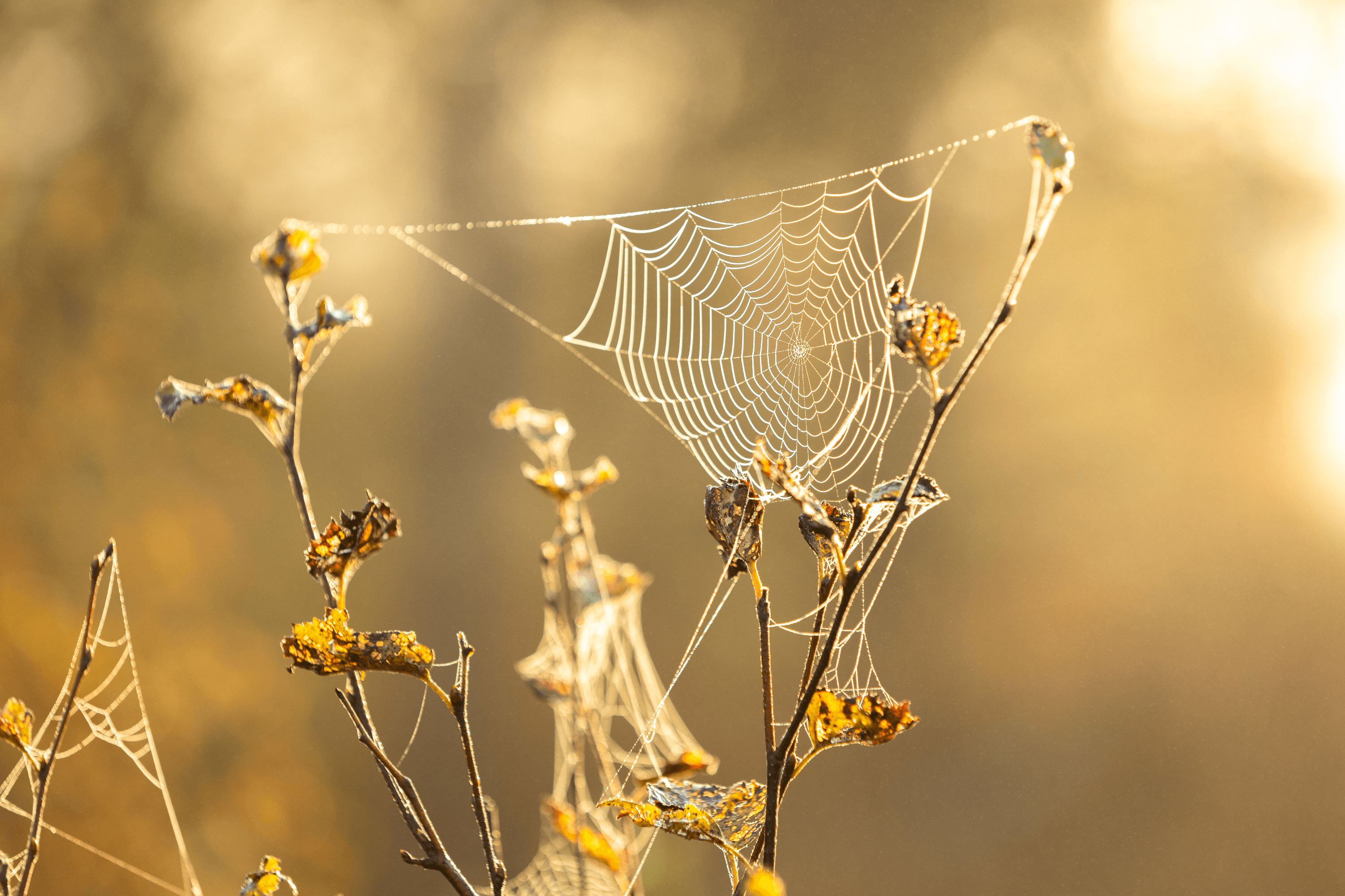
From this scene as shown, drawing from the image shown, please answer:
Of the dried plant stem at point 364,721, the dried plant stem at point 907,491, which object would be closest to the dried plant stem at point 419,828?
the dried plant stem at point 364,721

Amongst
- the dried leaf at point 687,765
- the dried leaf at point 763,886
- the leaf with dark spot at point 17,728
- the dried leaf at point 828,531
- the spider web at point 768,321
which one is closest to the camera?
the dried leaf at point 763,886

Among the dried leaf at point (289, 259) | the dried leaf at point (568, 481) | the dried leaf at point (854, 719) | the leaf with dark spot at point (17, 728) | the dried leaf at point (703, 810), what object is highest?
the dried leaf at point (289, 259)

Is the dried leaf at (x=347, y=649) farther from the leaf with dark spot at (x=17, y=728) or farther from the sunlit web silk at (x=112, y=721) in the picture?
the sunlit web silk at (x=112, y=721)

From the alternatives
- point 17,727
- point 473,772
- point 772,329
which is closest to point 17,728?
point 17,727

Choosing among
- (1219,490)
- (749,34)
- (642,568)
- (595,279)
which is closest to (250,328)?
(595,279)

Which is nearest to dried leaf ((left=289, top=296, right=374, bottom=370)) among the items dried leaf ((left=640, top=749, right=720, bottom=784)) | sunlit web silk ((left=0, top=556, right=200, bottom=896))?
dried leaf ((left=640, top=749, right=720, bottom=784))

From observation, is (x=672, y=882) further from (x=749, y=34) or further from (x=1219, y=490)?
(x=749, y=34)
